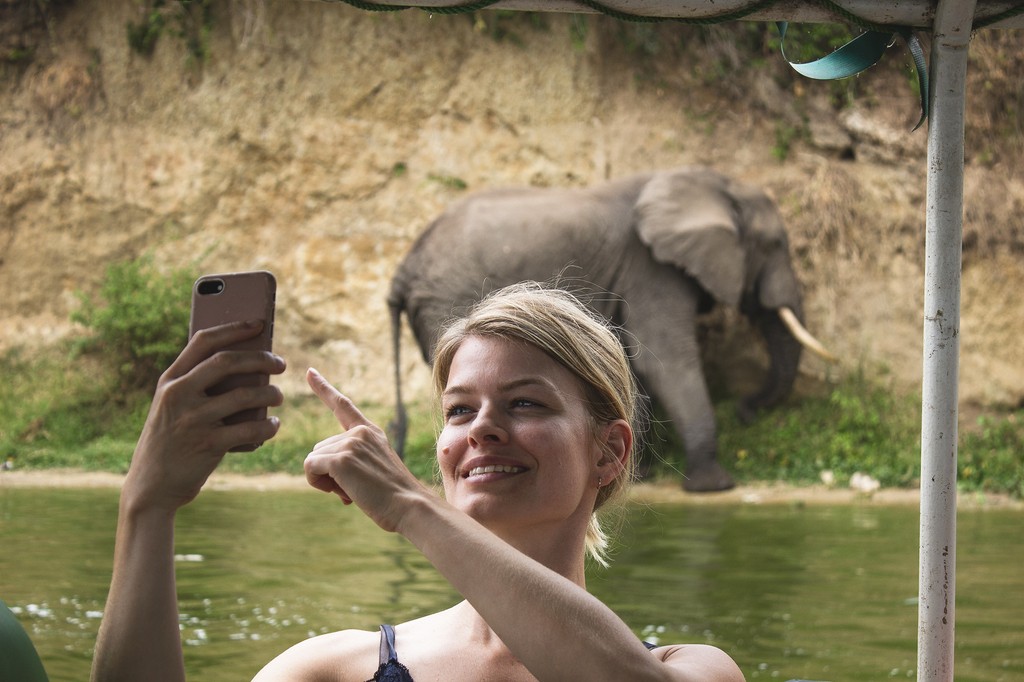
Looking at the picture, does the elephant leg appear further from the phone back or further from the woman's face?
the phone back

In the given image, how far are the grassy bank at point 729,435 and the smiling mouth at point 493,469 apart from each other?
7.88 metres

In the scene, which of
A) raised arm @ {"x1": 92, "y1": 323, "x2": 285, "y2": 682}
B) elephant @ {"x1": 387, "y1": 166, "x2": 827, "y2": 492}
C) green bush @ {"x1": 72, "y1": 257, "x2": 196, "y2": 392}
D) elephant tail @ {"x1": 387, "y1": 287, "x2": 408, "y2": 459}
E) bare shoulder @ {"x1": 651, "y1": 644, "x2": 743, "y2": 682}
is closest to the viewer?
raised arm @ {"x1": 92, "y1": 323, "x2": 285, "y2": 682}

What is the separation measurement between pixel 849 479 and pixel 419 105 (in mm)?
6800

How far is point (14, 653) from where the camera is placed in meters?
1.47

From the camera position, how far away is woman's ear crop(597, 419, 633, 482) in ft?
6.59

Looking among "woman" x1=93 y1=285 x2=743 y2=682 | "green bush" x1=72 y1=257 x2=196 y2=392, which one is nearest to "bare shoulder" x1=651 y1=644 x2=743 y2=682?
"woman" x1=93 y1=285 x2=743 y2=682

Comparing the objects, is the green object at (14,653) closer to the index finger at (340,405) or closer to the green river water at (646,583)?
the index finger at (340,405)

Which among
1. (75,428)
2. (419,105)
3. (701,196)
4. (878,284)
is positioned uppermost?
(419,105)

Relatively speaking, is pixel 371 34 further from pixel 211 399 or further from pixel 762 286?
pixel 211 399

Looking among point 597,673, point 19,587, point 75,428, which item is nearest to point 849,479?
point 19,587

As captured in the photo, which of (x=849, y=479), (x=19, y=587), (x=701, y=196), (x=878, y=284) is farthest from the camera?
(x=878, y=284)

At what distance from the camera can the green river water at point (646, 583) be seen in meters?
4.91

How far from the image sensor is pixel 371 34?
14531 mm

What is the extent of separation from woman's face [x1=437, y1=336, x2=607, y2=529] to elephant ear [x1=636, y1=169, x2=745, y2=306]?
8839mm
